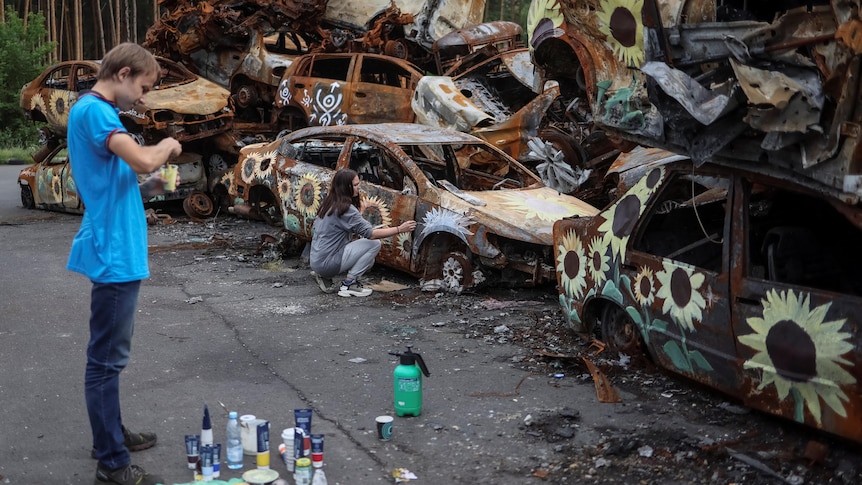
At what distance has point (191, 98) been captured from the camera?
13.6 meters

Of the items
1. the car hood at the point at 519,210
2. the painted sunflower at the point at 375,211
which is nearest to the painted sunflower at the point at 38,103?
the painted sunflower at the point at 375,211

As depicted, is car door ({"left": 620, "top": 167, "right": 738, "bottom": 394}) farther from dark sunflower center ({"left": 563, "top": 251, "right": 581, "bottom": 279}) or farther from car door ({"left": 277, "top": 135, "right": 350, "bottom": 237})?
car door ({"left": 277, "top": 135, "right": 350, "bottom": 237})

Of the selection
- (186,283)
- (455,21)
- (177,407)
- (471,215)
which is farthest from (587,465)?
(455,21)

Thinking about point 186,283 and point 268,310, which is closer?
point 268,310

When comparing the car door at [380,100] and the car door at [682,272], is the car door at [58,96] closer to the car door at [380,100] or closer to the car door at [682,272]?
the car door at [380,100]

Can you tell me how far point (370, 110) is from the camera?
1395cm

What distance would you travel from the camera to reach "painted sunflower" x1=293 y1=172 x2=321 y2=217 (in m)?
9.49

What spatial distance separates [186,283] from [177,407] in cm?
388

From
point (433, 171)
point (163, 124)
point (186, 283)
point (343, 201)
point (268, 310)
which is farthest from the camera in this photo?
point (163, 124)

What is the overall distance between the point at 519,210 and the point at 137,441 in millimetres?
4709

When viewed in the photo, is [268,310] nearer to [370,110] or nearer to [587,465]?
[587,465]

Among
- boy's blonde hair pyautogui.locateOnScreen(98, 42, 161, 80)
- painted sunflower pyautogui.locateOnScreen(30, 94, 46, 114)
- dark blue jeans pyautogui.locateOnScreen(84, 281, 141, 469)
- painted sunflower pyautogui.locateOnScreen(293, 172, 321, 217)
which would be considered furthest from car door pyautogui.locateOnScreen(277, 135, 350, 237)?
painted sunflower pyautogui.locateOnScreen(30, 94, 46, 114)

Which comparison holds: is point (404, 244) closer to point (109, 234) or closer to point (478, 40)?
point (109, 234)

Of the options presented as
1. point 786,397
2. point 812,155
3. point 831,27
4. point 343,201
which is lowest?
point 786,397
